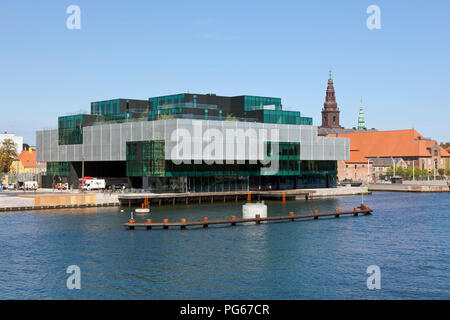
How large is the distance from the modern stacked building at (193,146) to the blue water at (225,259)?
33.9 m

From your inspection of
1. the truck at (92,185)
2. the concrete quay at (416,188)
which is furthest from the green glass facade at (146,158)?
the concrete quay at (416,188)

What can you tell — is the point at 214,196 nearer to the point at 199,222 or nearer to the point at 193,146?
the point at 193,146

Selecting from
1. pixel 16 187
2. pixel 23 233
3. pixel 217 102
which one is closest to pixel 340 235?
pixel 23 233

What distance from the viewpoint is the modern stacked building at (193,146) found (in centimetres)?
12431

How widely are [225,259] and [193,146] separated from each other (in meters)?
67.9

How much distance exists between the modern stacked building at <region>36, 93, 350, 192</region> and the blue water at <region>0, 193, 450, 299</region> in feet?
111

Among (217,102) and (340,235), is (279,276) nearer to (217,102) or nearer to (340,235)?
(340,235)

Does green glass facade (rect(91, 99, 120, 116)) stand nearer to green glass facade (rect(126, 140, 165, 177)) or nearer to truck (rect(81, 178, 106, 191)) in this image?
truck (rect(81, 178, 106, 191))

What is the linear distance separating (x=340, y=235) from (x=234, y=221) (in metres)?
16.4

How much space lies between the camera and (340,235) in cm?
7575

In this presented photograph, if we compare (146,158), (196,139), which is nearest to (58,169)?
(146,158)

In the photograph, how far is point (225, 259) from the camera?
190 ft

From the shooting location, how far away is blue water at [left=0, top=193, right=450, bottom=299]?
45.8 m
